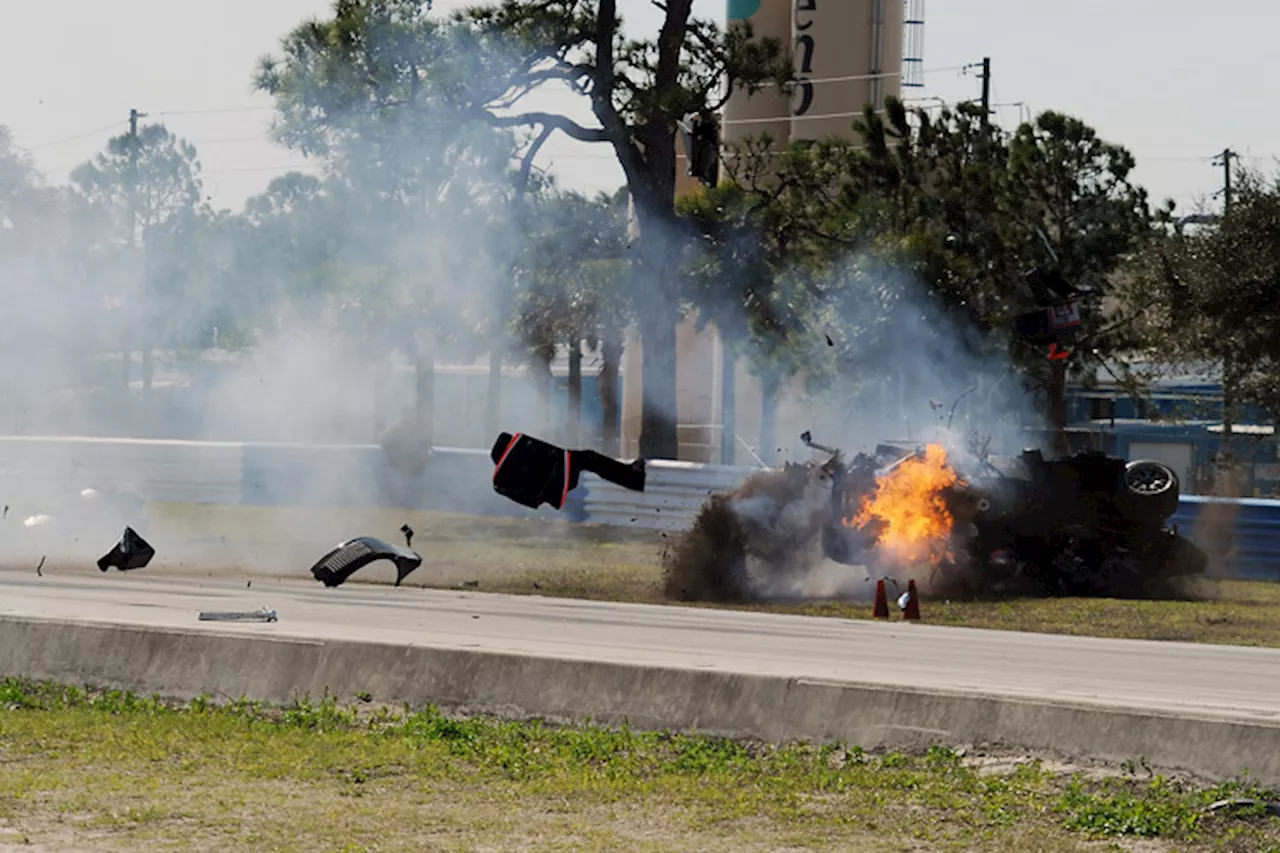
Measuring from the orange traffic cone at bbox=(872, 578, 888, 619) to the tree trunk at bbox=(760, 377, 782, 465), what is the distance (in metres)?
23.6

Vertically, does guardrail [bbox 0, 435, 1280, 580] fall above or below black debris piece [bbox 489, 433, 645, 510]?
below

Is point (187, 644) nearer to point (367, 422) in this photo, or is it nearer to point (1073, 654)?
point (1073, 654)

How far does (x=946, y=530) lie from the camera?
19.2 metres

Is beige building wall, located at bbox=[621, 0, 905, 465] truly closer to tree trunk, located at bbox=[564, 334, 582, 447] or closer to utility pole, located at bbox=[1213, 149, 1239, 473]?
tree trunk, located at bbox=[564, 334, 582, 447]

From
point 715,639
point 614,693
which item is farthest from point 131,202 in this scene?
point 614,693

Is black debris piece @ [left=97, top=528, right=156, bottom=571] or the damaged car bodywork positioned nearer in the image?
black debris piece @ [left=97, top=528, right=156, bottom=571]

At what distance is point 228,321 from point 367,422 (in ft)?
10.7

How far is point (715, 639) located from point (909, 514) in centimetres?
581

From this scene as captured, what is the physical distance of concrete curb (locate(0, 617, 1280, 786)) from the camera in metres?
8.57

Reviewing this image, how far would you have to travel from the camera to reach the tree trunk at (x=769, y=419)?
4159 cm

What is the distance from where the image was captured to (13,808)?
7.76 metres

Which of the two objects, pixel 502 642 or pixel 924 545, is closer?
pixel 502 642

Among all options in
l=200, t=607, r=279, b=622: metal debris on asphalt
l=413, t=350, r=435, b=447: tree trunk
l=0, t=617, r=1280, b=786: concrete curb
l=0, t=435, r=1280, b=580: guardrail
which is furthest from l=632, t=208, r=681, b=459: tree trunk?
l=0, t=617, r=1280, b=786: concrete curb

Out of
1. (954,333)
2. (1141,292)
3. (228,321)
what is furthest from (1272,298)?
(228,321)
